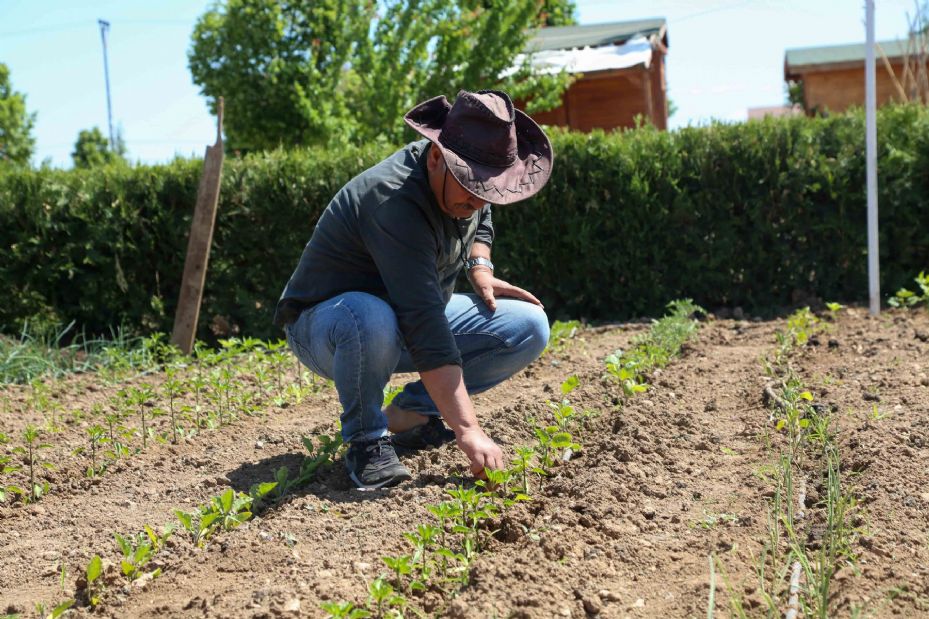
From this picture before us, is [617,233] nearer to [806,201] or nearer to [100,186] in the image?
[806,201]

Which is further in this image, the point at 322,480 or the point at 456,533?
the point at 322,480

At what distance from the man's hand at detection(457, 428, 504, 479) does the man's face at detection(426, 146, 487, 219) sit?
74cm

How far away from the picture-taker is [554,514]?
2.94m

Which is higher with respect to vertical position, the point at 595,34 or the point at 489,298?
the point at 595,34

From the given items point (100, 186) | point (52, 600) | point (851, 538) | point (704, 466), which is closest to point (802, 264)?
point (704, 466)

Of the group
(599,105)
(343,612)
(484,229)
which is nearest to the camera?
(343,612)

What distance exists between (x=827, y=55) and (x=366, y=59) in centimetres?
1046

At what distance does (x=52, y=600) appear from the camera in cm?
259

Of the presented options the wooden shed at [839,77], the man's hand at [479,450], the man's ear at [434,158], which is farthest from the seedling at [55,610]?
the wooden shed at [839,77]

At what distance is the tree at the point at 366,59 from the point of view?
41.9 feet

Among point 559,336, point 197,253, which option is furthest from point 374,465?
point 197,253

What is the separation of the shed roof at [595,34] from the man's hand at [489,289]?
1117 centimetres

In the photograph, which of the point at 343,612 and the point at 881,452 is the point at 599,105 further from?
the point at 343,612

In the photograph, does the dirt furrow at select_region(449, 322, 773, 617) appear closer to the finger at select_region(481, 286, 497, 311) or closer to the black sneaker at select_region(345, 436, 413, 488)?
the black sneaker at select_region(345, 436, 413, 488)
